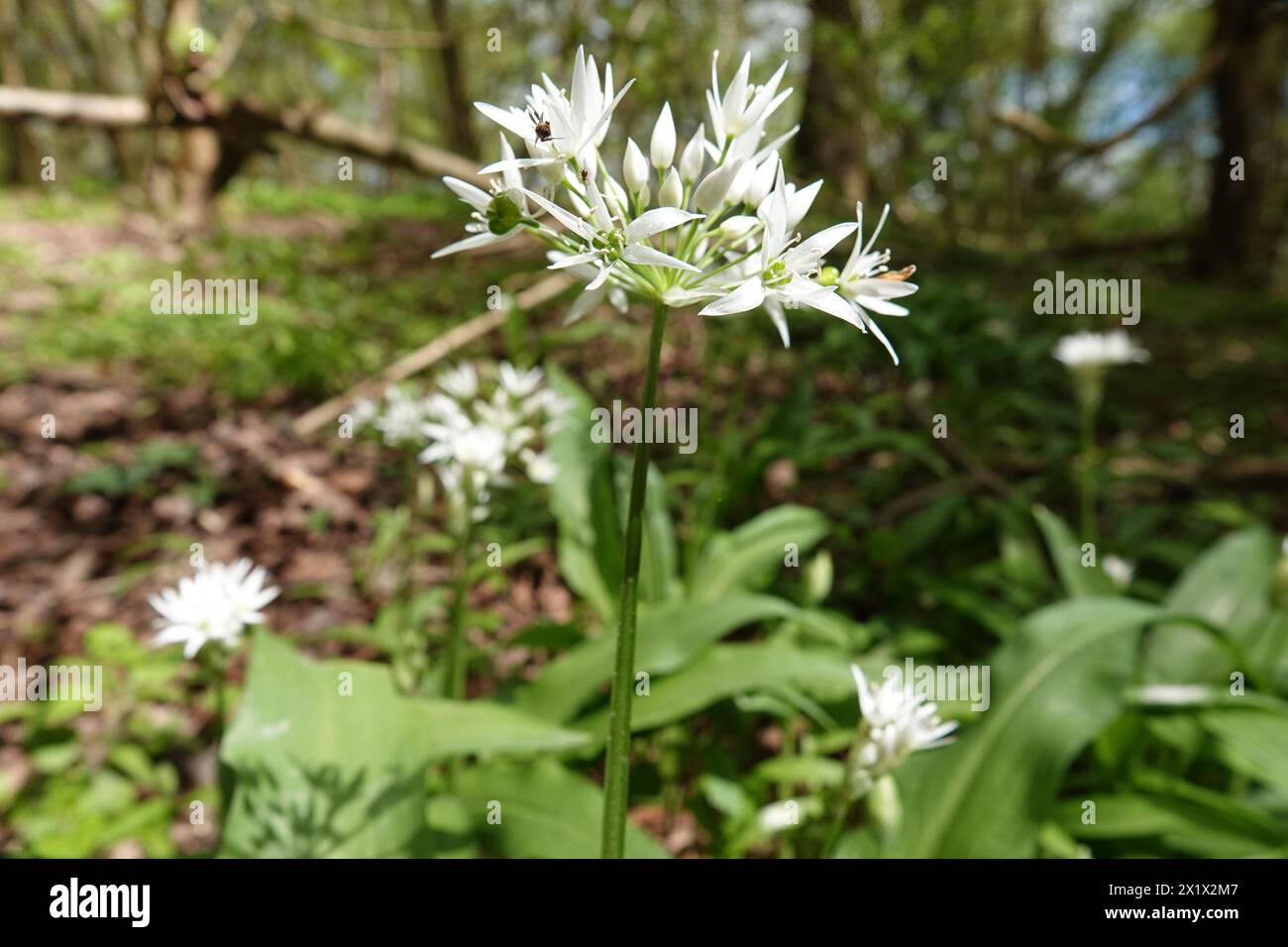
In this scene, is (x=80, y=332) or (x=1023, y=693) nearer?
(x=1023, y=693)

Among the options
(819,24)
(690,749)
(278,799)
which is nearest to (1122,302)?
(819,24)

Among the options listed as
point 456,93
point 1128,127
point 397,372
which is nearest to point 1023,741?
point 1128,127

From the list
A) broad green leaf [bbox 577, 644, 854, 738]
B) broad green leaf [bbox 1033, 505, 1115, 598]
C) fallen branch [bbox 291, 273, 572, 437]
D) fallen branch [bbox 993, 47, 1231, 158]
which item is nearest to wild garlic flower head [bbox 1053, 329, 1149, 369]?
broad green leaf [bbox 1033, 505, 1115, 598]

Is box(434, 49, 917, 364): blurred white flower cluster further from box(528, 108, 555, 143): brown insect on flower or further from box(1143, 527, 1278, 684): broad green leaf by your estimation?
box(1143, 527, 1278, 684): broad green leaf

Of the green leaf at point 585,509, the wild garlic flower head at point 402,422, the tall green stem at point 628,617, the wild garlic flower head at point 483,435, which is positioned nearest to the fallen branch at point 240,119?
the green leaf at point 585,509

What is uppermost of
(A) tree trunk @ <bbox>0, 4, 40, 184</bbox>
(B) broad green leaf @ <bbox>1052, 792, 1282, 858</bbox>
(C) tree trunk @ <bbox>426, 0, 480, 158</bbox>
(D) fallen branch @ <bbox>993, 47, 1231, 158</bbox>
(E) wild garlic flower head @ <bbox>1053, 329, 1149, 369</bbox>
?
(A) tree trunk @ <bbox>0, 4, 40, 184</bbox>
